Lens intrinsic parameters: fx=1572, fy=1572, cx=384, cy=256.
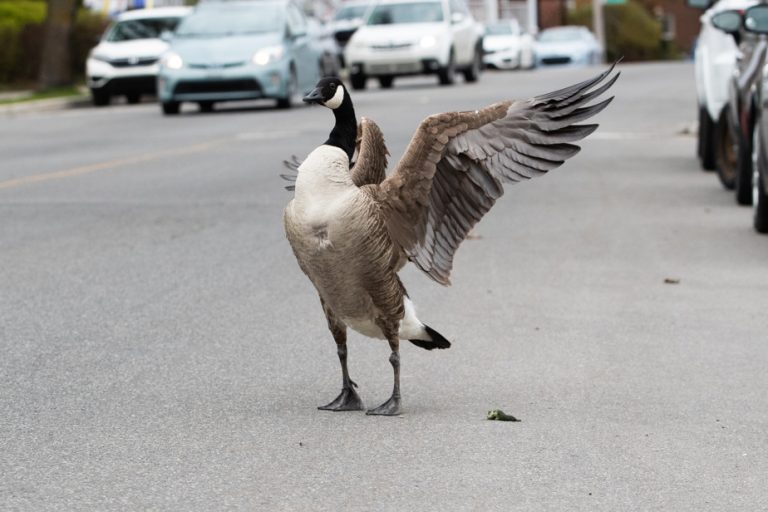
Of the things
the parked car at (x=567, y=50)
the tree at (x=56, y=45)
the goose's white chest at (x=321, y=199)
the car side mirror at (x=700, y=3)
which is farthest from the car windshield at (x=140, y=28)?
the goose's white chest at (x=321, y=199)

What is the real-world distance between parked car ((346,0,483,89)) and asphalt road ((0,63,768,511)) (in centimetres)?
1790

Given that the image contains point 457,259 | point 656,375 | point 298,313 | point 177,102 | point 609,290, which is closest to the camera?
point 656,375

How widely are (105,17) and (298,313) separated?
108ft

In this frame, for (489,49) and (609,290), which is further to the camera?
(489,49)

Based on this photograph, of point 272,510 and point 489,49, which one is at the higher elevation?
point 272,510

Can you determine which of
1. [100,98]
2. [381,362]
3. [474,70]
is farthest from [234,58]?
[381,362]

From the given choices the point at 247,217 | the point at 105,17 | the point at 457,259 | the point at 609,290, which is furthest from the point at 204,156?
the point at 105,17

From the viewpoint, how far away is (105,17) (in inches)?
1586

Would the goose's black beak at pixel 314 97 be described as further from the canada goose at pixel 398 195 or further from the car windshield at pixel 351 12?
the car windshield at pixel 351 12

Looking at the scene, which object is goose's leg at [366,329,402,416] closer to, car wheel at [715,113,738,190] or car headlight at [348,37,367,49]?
car wheel at [715,113,738,190]

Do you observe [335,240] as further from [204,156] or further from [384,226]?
[204,156]

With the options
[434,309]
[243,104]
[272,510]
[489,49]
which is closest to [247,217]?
[434,309]

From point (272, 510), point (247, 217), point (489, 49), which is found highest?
point (272, 510)

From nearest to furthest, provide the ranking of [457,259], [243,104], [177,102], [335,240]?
1. [335,240]
2. [457,259]
3. [177,102]
4. [243,104]
